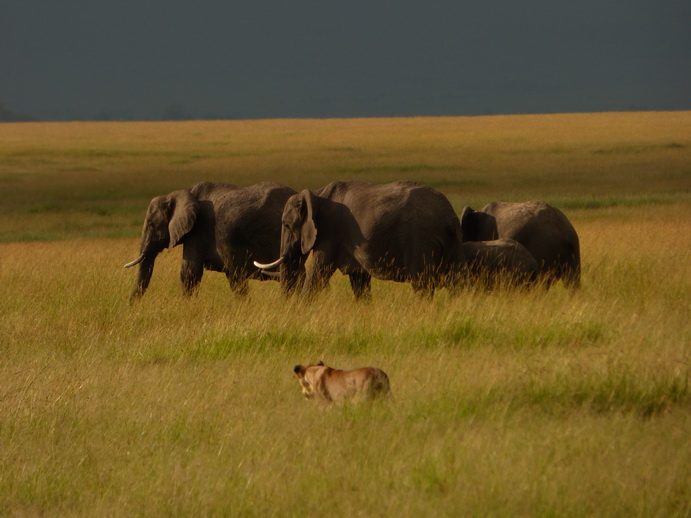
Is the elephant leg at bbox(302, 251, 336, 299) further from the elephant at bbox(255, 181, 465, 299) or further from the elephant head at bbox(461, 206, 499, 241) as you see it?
the elephant head at bbox(461, 206, 499, 241)

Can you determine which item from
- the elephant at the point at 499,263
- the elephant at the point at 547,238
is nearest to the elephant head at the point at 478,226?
the elephant at the point at 547,238

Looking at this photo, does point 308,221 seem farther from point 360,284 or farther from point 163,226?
point 163,226

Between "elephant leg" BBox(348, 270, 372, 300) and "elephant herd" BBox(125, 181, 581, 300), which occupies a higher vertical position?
"elephant herd" BBox(125, 181, 581, 300)

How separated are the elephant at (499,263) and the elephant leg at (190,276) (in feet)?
11.4

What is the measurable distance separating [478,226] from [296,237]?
2.40 metres

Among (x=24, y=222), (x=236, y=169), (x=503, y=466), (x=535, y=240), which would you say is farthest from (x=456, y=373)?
(x=236, y=169)

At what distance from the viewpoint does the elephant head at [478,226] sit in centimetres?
1255

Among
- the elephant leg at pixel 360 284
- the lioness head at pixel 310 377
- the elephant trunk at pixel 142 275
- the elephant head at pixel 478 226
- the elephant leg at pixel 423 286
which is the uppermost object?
the elephant head at pixel 478 226

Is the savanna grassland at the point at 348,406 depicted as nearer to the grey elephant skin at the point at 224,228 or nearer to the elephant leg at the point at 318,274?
the elephant leg at the point at 318,274

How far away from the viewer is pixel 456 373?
25.7 feet

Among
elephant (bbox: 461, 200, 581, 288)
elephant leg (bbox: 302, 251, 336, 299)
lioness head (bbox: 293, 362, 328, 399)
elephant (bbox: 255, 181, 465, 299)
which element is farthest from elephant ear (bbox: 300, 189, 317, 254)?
lioness head (bbox: 293, 362, 328, 399)

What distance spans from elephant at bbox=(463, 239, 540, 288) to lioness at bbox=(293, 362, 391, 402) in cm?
439

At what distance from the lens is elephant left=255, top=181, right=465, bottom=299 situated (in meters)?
11.1

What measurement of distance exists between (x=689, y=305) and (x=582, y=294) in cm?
142
